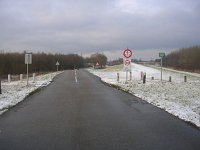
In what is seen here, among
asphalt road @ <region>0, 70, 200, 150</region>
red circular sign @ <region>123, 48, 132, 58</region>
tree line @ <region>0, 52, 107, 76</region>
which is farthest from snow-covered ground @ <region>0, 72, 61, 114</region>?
tree line @ <region>0, 52, 107, 76</region>

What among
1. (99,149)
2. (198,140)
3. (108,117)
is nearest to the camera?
(99,149)

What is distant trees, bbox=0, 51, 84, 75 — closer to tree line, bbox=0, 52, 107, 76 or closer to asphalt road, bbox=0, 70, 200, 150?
tree line, bbox=0, 52, 107, 76

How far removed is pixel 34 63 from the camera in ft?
328

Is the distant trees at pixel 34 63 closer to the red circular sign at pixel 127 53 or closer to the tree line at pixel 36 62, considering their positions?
the tree line at pixel 36 62

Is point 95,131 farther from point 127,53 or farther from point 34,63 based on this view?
point 34,63

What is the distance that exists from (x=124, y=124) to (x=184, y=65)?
85292 mm

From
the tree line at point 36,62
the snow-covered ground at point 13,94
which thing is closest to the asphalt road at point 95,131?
the snow-covered ground at point 13,94

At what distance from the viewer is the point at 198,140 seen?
7.34 m

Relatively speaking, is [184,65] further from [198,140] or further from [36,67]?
[198,140]

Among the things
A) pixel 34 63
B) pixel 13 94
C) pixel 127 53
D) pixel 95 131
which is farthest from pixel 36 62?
pixel 95 131

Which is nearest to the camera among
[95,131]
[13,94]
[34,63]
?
[95,131]

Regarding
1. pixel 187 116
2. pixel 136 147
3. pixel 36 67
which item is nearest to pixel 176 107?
pixel 187 116

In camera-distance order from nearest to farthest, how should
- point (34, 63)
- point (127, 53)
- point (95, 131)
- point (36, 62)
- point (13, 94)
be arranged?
point (95, 131)
point (13, 94)
point (127, 53)
point (34, 63)
point (36, 62)

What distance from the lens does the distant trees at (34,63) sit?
8344cm
